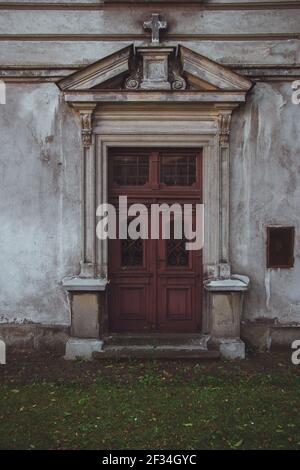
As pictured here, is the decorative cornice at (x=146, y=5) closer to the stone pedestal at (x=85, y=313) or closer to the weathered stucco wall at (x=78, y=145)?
the weathered stucco wall at (x=78, y=145)

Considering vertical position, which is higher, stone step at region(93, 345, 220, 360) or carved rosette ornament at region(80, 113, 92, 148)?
carved rosette ornament at region(80, 113, 92, 148)

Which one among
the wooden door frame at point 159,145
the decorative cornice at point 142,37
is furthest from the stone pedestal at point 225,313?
the decorative cornice at point 142,37

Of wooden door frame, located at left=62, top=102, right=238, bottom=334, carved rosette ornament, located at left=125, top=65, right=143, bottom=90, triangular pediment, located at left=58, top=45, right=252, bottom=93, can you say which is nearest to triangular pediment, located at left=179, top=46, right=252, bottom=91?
triangular pediment, located at left=58, top=45, right=252, bottom=93

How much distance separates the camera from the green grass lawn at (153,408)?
404 cm

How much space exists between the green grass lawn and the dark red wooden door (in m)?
0.91

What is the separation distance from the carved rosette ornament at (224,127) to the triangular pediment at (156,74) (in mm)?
347

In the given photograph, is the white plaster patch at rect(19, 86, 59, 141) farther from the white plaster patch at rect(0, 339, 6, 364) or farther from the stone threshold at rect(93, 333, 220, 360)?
the stone threshold at rect(93, 333, 220, 360)

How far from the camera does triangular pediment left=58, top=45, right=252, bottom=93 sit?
6.30 meters

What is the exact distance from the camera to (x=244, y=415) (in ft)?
14.8

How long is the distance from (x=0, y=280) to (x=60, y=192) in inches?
57.4

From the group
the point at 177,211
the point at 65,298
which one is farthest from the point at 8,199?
the point at 177,211

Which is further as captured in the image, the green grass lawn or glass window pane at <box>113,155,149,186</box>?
glass window pane at <box>113,155,149,186</box>

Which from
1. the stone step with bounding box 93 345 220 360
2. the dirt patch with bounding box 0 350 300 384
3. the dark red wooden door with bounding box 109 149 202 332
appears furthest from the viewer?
the dark red wooden door with bounding box 109 149 202 332
